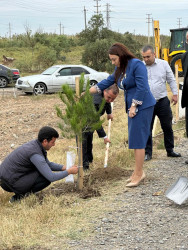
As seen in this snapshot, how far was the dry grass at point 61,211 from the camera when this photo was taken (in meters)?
4.02

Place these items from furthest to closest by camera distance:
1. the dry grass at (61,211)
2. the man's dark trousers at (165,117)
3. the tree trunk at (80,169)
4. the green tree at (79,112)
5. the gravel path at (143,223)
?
1. the man's dark trousers at (165,117)
2. the tree trunk at (80,169)
3. the green tree at (79,112)
4. the dry grass at (61,211)
5. the gravel path at (143,223)

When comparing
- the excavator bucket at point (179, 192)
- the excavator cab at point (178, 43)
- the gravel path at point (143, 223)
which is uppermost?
the excavator cab at point (178, 43)

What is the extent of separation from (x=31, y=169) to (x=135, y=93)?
1515 mm

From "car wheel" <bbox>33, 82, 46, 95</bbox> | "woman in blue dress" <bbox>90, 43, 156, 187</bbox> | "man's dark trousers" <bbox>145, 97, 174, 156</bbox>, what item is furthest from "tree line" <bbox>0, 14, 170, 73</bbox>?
"woman in blue dress" <bbox>90, 43, 156, 187</bbox>

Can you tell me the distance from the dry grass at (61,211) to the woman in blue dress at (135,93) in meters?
0.48

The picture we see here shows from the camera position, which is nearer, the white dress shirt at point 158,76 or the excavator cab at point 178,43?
the white dress shirt at point 158,76

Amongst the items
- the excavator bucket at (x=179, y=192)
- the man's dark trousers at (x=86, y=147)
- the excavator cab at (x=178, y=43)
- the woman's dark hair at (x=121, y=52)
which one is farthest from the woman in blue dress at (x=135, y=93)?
the excavator cab at (x=178, y=43)

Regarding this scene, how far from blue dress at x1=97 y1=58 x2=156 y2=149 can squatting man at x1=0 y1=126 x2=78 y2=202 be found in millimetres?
859

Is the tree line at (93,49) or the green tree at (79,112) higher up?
the tree line at (93,49)

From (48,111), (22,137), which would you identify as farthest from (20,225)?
(48,111)

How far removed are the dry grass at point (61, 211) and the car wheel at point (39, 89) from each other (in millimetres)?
12527

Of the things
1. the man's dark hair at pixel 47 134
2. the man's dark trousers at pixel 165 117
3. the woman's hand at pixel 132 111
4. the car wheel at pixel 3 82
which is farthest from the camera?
the car wheel at pixel 3 82

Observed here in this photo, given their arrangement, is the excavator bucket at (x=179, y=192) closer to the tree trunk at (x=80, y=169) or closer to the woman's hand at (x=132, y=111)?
the woman's hand at (x=132, y=111)

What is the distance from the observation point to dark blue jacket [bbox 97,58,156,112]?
5.23m
